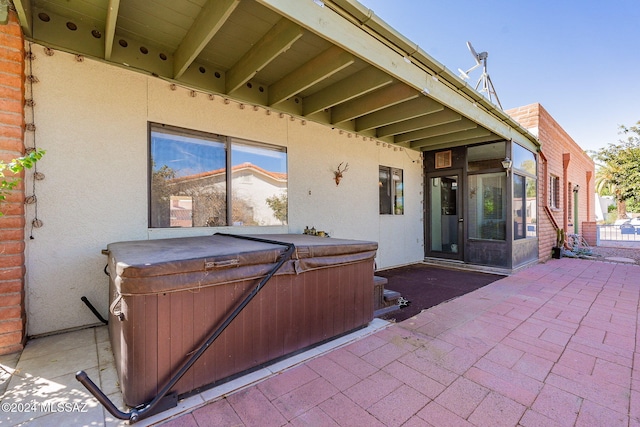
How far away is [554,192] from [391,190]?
6.14 meters

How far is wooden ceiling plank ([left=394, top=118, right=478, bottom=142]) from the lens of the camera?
16.2 ft

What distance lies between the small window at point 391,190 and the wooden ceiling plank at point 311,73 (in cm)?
288

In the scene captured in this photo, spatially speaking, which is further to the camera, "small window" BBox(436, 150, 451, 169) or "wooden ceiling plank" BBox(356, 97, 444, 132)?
"small window" BBox(436, 150, 451, 169)

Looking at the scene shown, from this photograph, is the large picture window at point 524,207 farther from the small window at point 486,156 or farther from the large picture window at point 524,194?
the small window at point 486,156

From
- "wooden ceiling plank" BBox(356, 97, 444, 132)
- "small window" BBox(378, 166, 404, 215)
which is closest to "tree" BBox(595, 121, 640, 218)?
"small window" BBox(378, 166, 404, 215)

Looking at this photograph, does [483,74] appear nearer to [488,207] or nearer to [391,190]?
[488,207]

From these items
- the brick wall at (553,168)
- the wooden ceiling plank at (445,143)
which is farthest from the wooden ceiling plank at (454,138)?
the brick wall at (553,168)

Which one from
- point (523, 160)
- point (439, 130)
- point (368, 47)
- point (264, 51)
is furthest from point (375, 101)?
point (523, 160)

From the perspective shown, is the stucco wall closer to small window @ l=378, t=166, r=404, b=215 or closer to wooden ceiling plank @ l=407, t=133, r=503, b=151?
small window @ l=378, t=166, r=404, b=215

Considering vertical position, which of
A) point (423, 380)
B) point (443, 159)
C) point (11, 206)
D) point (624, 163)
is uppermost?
point (624, 163)

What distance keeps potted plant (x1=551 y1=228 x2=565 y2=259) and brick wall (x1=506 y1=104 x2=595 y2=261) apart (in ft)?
0.48

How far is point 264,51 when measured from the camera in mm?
2857

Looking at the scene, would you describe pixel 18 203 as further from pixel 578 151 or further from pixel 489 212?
pixel 578 151

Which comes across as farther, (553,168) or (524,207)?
(553,168)
